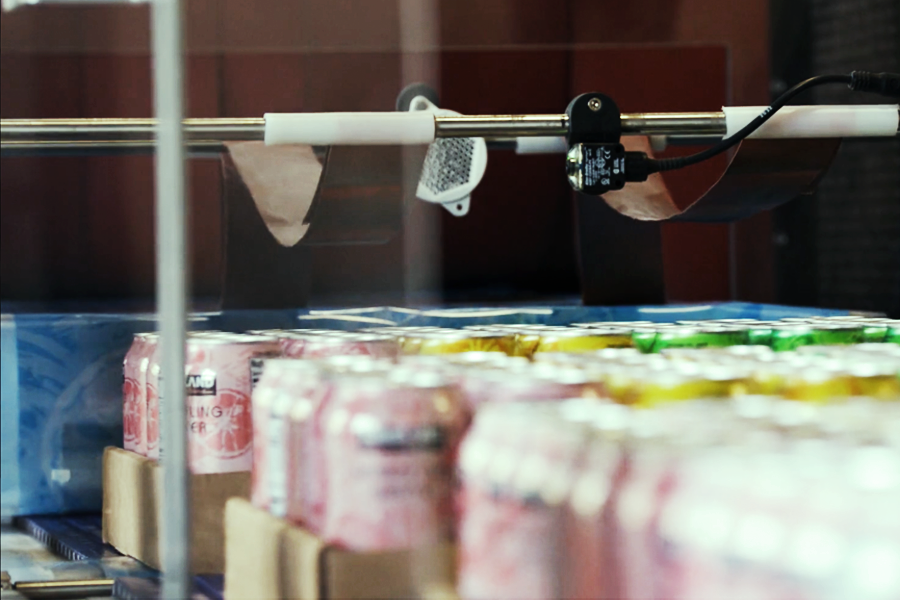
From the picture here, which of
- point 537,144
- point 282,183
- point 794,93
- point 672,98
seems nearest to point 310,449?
point 794,93

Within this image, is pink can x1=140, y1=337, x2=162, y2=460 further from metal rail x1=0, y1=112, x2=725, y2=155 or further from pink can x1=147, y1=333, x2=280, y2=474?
metal rail x1=0, y1=112, x2=725, y2=155

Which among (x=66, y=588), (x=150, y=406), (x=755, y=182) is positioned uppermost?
(x=755, y=182)

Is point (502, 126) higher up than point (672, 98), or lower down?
lower down

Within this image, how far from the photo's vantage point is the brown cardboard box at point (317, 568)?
1.97ft

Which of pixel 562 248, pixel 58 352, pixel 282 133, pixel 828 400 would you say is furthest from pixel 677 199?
pixel 562 248

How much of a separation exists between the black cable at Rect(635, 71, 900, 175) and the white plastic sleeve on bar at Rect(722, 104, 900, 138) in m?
0.06

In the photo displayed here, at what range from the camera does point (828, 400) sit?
23.1 inches

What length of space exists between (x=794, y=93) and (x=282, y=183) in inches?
20.7

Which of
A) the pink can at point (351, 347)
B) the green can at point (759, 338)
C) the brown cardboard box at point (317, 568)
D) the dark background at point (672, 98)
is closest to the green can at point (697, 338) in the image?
the green can at point (759, 338)

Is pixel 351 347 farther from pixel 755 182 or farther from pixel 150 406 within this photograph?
pixel 755 182

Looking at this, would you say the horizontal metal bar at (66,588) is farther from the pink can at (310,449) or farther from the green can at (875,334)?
the green can at (875,334)

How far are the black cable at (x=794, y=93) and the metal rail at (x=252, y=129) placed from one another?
1.6 inches

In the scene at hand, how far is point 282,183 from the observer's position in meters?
1.30

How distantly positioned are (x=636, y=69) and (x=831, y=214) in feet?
2.66
